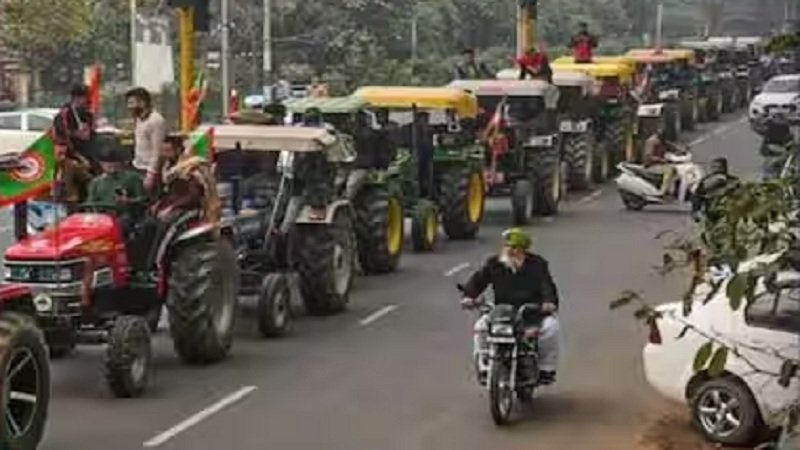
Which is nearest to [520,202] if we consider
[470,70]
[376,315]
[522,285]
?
[470,70]

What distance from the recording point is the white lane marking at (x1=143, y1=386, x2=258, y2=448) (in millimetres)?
11961

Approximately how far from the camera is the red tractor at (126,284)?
1292cm

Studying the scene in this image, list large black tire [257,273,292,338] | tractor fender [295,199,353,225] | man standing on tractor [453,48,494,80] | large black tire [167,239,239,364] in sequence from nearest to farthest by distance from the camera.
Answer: large black tire [167,239,239,364] < large black tire [257,273,292,338] < tractor fender [295,199,353,225] < man standing on tractor [453,48,494,80]

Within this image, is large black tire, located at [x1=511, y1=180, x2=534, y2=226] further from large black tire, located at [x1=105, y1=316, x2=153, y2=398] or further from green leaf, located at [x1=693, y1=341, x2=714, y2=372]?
green leaf, located at [x1=693, y1=341, x2=714, y2=372]

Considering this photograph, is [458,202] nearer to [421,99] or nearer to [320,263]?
[421,99]

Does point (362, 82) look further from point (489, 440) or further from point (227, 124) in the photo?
point (489, 440)

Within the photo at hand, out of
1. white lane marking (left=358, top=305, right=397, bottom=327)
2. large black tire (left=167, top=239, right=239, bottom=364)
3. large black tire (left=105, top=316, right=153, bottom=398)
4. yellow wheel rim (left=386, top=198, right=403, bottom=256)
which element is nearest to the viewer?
large black tire (left=105, top=316, right=153, bottom=398)

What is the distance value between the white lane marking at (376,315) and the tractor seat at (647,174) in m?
11.4

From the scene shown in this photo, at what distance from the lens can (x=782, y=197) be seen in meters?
6.69

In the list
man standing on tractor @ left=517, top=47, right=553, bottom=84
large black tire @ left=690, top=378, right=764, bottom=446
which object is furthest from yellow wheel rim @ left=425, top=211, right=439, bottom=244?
large black tire @ left=690, top=378, right=764, bottom=446

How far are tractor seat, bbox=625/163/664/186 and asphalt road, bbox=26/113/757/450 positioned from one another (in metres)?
8.99

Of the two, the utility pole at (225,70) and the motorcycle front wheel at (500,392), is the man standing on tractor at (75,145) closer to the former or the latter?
the motorcycle front wheel at (500,392)

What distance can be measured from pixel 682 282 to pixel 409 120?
205 inches

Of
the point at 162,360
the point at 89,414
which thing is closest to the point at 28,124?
the point at 162,360
